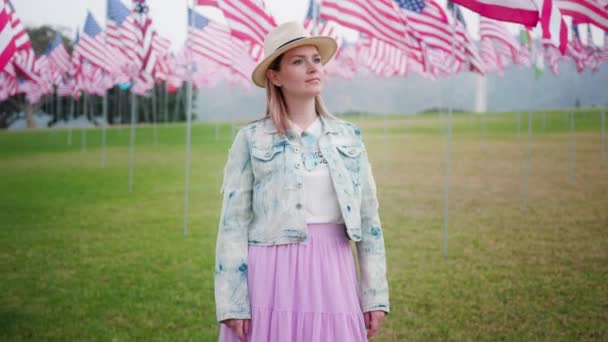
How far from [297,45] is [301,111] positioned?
0.93 feet

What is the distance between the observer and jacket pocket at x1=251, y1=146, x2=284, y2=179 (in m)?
2.46

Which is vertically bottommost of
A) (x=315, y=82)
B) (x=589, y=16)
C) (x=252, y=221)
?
(x=252, y=221)

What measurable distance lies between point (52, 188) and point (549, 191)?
12.8m

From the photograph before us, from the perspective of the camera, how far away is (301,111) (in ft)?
8.43

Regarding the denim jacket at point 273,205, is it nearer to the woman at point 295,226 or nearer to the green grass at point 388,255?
the woman at point 295,226

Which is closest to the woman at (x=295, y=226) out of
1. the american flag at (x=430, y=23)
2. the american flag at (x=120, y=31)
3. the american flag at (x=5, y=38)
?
the american flag at (x=5, y=38)

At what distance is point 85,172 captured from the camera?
1920 cm

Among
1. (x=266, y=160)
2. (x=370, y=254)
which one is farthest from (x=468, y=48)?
(x=266, y=160)

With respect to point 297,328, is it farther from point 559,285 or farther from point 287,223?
point 559,285

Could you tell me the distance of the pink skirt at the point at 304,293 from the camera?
2428mm

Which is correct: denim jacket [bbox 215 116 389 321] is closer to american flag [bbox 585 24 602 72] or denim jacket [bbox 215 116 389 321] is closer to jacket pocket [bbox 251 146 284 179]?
jacket pocket [bbox 251 146 284 179]

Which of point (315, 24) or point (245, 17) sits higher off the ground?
point (315, 24)

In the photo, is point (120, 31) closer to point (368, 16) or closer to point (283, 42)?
point (368, 16)

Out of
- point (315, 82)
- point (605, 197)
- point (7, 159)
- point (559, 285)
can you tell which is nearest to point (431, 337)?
point (559, 285)
